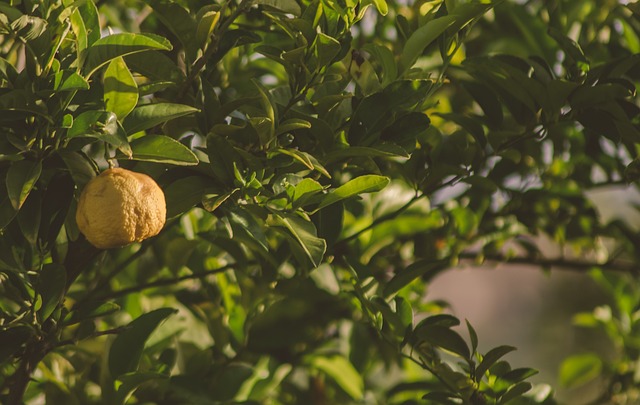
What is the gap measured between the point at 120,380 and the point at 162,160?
0.79ft

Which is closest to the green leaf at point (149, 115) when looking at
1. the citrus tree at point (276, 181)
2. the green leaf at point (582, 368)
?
the citrus tree at point (276, 181)

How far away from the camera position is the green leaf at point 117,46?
0.67 metres

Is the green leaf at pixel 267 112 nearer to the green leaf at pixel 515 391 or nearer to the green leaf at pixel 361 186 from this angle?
the green leaf at pixel 361 186

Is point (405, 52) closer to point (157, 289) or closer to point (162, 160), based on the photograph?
point (162, 160)

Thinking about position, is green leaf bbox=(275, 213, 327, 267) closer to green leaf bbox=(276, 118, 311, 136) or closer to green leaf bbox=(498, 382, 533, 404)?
green leaf bbox=(276, 118, 311, 136)

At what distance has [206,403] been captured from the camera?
94 cm

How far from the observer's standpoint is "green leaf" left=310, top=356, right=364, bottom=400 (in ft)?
4.04

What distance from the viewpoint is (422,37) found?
0.77 meters

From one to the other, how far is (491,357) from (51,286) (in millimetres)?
412

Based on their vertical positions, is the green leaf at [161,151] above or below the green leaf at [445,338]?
above

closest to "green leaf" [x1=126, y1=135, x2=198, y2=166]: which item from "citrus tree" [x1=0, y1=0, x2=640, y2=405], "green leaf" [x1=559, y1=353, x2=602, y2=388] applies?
"citrus tree" [x1=0, y1=0, x2=640, y2=405]

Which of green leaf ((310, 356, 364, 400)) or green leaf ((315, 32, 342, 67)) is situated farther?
green leaf ((310, 356, 364, 400))

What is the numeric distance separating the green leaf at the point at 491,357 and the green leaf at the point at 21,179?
446 mm

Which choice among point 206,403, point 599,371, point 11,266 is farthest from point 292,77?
point 599,371
